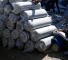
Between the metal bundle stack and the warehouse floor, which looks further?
the metal bundle stack

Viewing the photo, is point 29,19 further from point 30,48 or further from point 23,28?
point 30,48

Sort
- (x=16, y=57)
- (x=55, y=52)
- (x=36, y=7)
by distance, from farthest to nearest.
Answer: (x=36, y=7), (x=55, y=52), (x=16, y=57)

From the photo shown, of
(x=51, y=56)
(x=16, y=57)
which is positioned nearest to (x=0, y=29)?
(x=16, y=57)

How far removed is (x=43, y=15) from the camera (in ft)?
14.7

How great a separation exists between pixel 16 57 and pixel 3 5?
6.16 feet

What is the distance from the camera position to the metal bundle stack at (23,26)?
380 centimetres

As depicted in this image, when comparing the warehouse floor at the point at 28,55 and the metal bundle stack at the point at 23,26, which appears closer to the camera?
the warehouse floor at the point at 28,55

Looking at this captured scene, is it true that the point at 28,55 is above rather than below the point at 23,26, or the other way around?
below

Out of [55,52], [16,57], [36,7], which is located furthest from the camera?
[36,7]

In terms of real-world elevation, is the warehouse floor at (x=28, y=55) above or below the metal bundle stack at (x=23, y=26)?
below

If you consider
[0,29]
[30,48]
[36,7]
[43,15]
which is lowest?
[30,48]

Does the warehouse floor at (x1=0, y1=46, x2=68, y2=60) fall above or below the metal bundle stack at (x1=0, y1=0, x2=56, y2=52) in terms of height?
below

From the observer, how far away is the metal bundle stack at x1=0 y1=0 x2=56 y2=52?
12.5 ft

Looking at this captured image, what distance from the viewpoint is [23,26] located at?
3873mm
